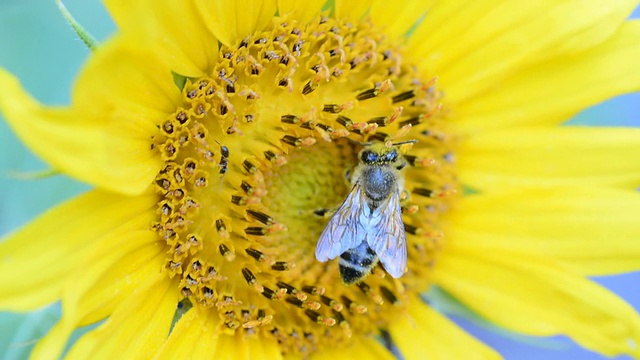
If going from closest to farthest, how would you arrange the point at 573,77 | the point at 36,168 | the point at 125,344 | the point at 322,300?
the point at 125,344 < the point at 322,300 < the point at 573,77 < the point at 36,168

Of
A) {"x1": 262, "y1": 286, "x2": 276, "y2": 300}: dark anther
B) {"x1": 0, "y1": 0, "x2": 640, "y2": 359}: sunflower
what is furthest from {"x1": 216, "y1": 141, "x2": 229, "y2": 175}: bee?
{"x1": 262, "y1": 286, "x2": 276, "y2": 300}: dark anther

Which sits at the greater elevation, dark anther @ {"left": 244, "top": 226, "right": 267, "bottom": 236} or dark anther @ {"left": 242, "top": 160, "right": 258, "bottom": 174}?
dark anther @ {"left": 242, "top": 160, "right": 258, "bottom": 174}

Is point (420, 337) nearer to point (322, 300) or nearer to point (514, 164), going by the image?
point (322, 300)

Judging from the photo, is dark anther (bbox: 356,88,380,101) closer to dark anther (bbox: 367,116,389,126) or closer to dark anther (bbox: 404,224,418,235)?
dark anther (bbox: 367,116,389,126)

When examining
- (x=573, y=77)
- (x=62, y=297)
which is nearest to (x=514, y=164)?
(x=573, y=77)

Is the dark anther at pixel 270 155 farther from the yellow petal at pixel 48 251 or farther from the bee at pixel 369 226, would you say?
the yellow petal at pixel 48 251

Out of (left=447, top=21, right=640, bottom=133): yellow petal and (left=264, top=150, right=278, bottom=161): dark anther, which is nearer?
(left=264, top=150, right=278, bottom=161): dark anther

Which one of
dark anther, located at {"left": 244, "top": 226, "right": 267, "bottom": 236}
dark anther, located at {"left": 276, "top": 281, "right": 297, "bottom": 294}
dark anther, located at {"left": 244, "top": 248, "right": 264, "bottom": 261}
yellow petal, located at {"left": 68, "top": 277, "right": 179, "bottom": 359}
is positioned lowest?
yellow petal, located at {"left": 68, "top": 277, "right": 179, "bottom": 359}
